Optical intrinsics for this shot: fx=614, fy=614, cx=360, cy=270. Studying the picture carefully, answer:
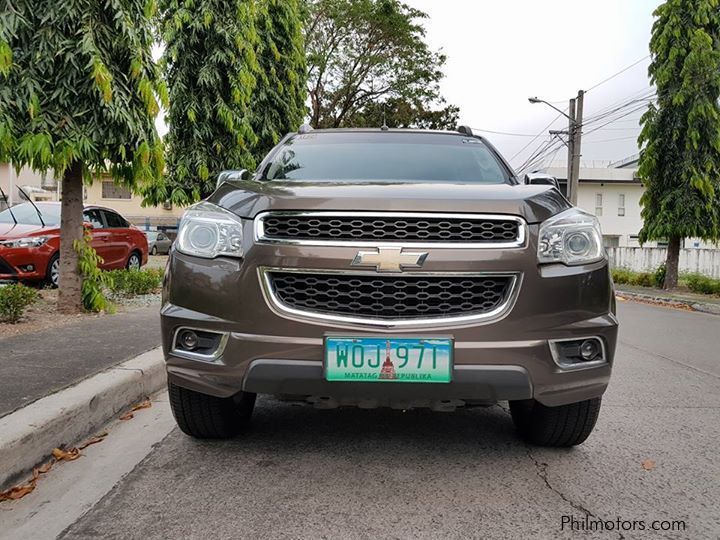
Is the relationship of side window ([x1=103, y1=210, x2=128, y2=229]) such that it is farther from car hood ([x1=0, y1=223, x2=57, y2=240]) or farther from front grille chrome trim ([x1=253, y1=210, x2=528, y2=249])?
front grille chrome trim ([x1=253, y1=210, x2=528, y2=249])

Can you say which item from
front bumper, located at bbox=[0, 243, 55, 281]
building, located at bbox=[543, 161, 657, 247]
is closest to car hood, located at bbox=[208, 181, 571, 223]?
front bumper, located at bbox=[0, 243, 55, 281]

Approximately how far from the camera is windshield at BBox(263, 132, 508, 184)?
3807mm

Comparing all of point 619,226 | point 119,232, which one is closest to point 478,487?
point 119,232

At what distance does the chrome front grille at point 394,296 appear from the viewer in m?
2.63

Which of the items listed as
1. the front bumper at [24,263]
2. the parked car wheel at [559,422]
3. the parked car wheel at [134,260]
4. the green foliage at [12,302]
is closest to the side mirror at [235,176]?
the parked car wheel at [559,422]

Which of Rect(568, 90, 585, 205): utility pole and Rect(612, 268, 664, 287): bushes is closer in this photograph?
Rect(612, 268, 664, 287): bushes

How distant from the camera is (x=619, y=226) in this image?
1649 inches

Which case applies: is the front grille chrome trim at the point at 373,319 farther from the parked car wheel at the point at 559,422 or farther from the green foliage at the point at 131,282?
the green foliage at the point at 131,282

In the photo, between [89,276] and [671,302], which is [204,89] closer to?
[89,276]

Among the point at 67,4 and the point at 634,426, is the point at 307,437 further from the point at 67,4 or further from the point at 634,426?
the point at 67,4

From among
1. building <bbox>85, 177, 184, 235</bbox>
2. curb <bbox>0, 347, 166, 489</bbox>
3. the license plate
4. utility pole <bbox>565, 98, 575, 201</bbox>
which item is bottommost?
curb <bbox>0, 347, 166, 489</bbox>

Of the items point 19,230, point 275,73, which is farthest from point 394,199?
point 275,73

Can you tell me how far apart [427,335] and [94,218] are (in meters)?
10.9

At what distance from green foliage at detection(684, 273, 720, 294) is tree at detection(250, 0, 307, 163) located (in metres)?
11.5
